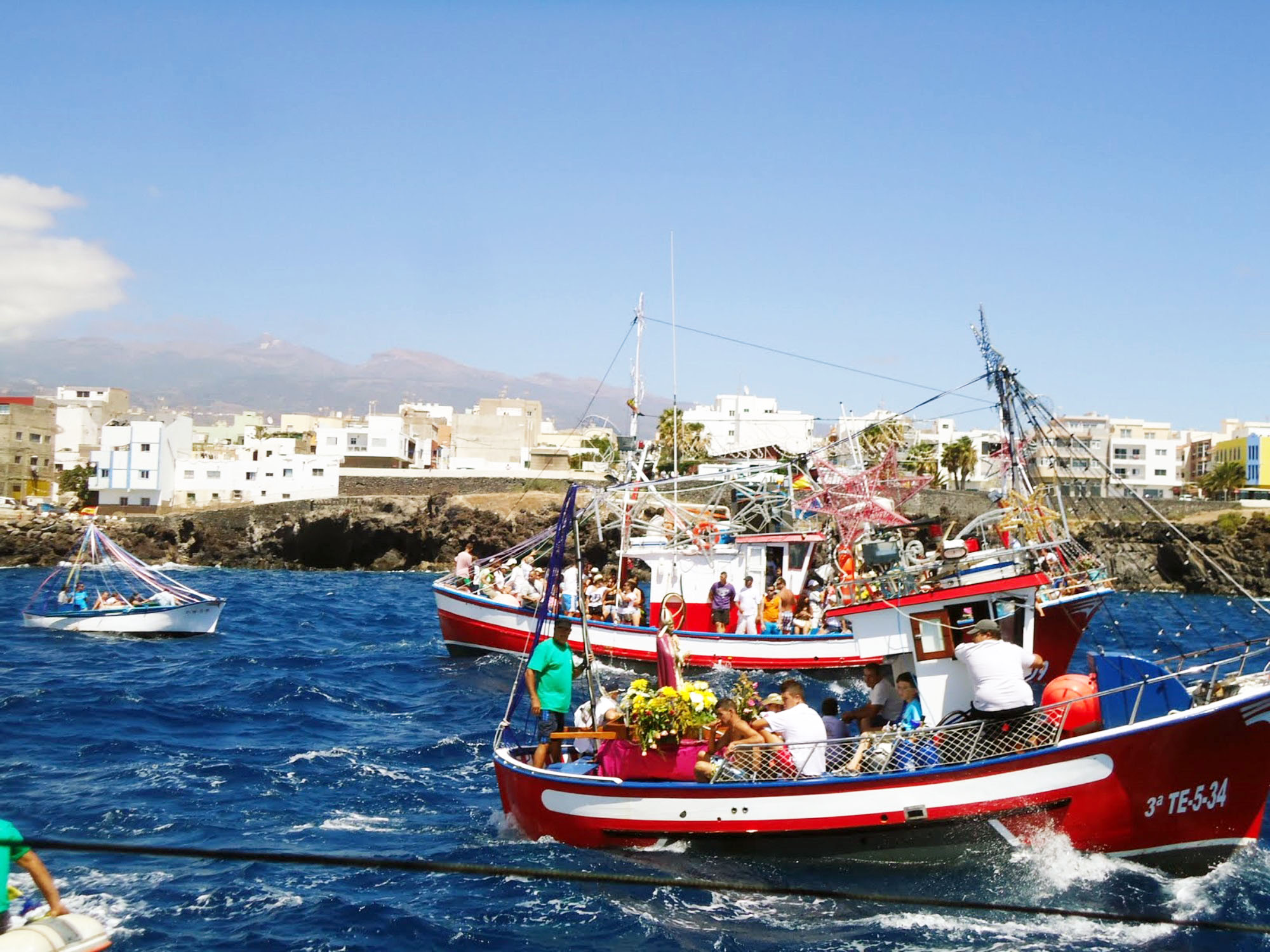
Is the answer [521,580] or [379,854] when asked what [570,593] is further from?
[379,854]

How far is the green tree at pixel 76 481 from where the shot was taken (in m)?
87.9

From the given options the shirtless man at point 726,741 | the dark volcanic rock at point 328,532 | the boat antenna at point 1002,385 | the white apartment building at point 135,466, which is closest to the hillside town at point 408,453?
the white apartment building at point 135,466

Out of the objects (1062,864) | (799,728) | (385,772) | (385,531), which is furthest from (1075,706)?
(385,531)

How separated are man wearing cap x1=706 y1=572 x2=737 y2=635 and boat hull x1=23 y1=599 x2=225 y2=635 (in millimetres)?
14714

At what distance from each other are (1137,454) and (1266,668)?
103 m

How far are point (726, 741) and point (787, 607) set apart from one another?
49.8 ft

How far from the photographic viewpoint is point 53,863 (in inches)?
502

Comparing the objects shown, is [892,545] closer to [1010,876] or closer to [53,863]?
[1010,876]

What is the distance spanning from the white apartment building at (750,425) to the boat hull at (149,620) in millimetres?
49782

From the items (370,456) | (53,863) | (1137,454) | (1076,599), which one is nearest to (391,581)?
(370,456)

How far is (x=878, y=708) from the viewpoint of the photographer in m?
14.3

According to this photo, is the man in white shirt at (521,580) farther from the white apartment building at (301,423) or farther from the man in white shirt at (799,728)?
the white apartment building at (301,423)

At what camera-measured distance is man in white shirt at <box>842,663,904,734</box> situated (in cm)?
1426

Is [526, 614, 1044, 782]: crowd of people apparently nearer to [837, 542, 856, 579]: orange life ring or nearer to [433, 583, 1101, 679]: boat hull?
[837, 542, 856, 579]: orange life ring
